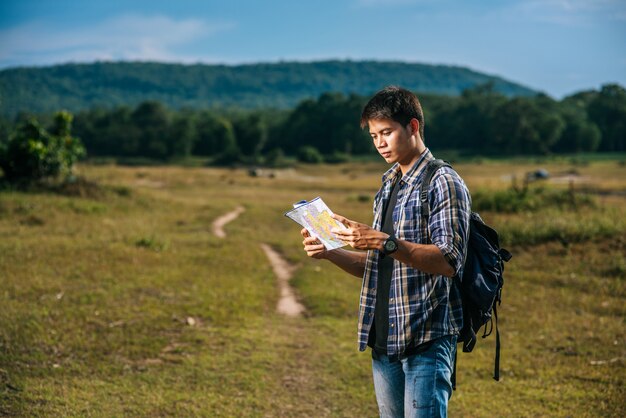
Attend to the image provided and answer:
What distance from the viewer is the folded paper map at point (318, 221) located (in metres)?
3.21

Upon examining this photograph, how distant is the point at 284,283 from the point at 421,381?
9855 mm

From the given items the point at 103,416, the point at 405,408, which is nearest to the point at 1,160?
the point at 103,416

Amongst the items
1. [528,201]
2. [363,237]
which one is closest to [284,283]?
[363,237]

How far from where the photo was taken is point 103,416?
5957 millimetres

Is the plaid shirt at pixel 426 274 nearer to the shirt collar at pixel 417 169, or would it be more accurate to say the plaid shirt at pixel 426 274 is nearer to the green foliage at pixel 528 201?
the shirt collar at pixel 417 169

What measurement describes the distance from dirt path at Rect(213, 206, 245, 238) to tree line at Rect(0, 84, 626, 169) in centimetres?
5110

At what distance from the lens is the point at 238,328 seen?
30.9 feet

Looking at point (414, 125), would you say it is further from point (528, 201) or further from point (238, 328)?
point (528, 201)

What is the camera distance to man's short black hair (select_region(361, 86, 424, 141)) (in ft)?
10.6

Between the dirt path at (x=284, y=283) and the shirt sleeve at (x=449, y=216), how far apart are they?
7629mm

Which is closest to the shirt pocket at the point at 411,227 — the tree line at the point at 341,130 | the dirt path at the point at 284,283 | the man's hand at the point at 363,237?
the man's hand at the point at 363,237

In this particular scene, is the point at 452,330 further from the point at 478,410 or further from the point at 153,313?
the point at 153,313

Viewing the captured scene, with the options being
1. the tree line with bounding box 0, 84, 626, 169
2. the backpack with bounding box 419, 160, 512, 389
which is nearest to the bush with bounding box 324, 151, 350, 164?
the tree line with bounding box 0, 84, 626, 169

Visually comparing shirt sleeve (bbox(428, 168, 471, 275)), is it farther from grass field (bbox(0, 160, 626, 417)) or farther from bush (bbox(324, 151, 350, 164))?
bush (bbox(324, 151, 350, 164))
